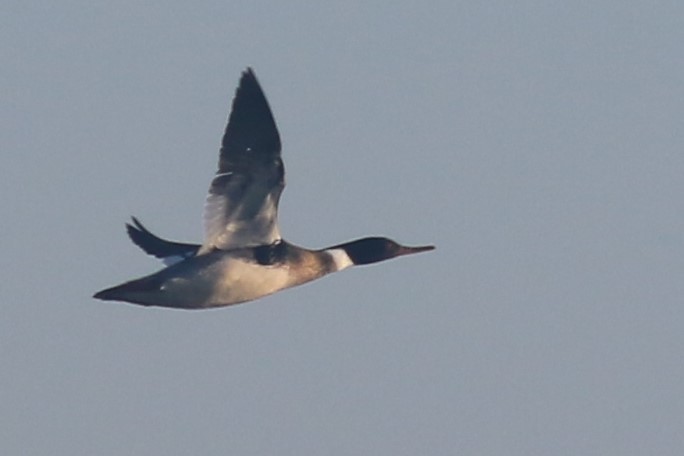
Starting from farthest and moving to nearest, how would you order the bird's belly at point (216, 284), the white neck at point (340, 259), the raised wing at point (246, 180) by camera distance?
the white neck at point (340, 259) → the bird's belly at point (216, 284) → the raised wing at point (246, 180)

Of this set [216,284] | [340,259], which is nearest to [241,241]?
[216,284]

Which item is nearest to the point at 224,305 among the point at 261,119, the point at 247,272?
the point at 247,272

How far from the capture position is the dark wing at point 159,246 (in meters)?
26.0

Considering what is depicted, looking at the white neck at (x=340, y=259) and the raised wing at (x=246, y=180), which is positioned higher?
the raised wing at (x=246, y=180)

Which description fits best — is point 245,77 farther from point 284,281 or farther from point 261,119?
point 284,281

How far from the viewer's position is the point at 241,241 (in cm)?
2336

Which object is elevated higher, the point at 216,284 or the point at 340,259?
the point at 340,259

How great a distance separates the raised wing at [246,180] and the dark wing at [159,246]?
2.44m

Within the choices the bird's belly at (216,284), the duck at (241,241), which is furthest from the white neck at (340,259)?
the bird's belly at (216,284)

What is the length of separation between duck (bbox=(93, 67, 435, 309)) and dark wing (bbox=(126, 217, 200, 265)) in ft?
7.37

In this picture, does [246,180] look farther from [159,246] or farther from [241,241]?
[159,246]

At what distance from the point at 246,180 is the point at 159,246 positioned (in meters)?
4.01

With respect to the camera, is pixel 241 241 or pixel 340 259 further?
pixel 340 259

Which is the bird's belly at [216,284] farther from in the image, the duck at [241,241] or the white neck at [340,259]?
the white neck at [340,259]
